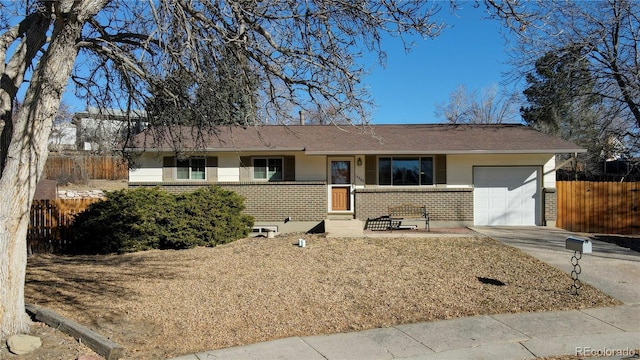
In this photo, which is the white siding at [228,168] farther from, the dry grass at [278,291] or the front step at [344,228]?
the dry grass at [278,291]

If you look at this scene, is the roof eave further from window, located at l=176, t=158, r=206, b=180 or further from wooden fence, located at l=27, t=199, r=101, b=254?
wooden fence, located at l=27, t=199, r=101, b=254

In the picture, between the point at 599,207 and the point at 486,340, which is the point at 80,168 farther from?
the point at 486,340

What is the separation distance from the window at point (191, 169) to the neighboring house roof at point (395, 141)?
706 mm

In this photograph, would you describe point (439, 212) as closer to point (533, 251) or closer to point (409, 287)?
point (533, 251)

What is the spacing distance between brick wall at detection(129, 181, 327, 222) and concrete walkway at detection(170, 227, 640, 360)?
33.6 ft

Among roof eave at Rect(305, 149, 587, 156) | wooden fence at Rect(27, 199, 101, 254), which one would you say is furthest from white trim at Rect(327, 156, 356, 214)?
wooden fence at Rect(27, 199, 101, 254)

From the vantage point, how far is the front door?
1712 centimetres

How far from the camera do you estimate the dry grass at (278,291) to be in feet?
20.0

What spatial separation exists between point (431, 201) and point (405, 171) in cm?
146

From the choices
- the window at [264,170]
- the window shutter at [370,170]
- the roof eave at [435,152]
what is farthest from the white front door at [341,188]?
the window at [264,170]

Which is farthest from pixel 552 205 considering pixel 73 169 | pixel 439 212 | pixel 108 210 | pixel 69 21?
pixel 73 169

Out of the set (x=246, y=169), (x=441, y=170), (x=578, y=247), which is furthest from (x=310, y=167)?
(x=578, y=247)

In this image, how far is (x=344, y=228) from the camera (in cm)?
1488

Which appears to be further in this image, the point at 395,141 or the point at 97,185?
the point at 97,185
